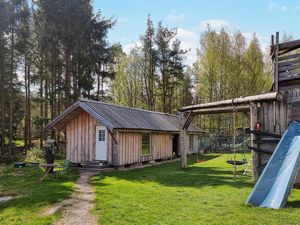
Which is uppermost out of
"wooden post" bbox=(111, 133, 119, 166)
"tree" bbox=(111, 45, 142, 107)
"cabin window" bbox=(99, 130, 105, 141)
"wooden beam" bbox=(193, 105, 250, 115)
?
"tree" bbox=(111, 45, 142, 107)

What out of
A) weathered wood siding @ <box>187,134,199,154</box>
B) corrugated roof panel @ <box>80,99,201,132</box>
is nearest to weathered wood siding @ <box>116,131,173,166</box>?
corrugated roof panel @ <box>80,99,201,132</box>

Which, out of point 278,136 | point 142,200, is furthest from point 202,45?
point 142,200

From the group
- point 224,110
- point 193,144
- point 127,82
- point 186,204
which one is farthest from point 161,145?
point 127,82

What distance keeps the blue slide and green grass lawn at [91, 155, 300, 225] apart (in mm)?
269

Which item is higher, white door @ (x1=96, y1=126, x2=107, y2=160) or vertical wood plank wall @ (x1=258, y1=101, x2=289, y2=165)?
vertical wood plank wall @ (x1=258, y1=101, x2=289, y2=165)

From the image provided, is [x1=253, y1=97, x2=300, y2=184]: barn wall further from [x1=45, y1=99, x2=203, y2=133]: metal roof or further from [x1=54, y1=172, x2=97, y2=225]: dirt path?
[x1=45, y1=99, x2=203, y2=133]: metal roof

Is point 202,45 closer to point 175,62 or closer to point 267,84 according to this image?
point 175,62

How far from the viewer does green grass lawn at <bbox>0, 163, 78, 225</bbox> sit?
706 cm

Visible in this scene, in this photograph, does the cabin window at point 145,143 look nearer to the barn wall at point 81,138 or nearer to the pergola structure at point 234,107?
the barn wall at point 81,138

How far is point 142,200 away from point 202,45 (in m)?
29.7

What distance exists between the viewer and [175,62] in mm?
35500

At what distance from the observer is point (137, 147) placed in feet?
61.1

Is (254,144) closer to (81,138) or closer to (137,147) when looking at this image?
(137,147)

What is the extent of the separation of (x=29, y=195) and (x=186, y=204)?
4.74 m
